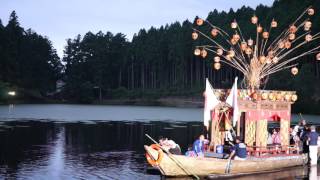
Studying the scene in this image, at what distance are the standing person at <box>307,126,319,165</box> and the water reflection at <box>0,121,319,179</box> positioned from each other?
1029 millimetres

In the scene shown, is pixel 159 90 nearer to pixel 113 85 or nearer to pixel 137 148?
pixel 113 85

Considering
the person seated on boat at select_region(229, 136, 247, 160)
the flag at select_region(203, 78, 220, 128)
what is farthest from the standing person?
the flag at select_region(203, 78, 220, 128)

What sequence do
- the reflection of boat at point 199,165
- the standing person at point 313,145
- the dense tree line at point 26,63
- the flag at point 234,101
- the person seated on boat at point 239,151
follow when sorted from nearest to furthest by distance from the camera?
the reflection of boat at point 199,165
the person seated on boat at point 239,151
the flag at point 234,101
the standing person at point 313,145
the dense tree line at point 26,63

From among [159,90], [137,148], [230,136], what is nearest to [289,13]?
[159,90]

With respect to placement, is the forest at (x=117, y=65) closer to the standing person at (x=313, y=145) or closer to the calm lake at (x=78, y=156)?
the calm lake at (x=78, y=156)

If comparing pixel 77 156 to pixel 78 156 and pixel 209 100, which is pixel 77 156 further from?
pixel 209 100

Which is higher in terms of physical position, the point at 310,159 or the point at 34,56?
the point at 34,56

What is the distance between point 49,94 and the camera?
17900cm

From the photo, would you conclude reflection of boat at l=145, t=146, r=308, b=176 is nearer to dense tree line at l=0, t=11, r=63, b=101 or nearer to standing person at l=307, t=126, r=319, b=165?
standing person at l=307, t=126, r=319, b=165

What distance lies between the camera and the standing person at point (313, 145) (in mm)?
33500

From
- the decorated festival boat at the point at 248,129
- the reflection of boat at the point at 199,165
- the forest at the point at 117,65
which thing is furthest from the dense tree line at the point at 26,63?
the reflection of boat at the point at 199,165

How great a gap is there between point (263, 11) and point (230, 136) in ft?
372

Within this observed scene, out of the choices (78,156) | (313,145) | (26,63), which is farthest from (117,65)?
(313,145)

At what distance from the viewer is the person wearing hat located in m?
33.5
